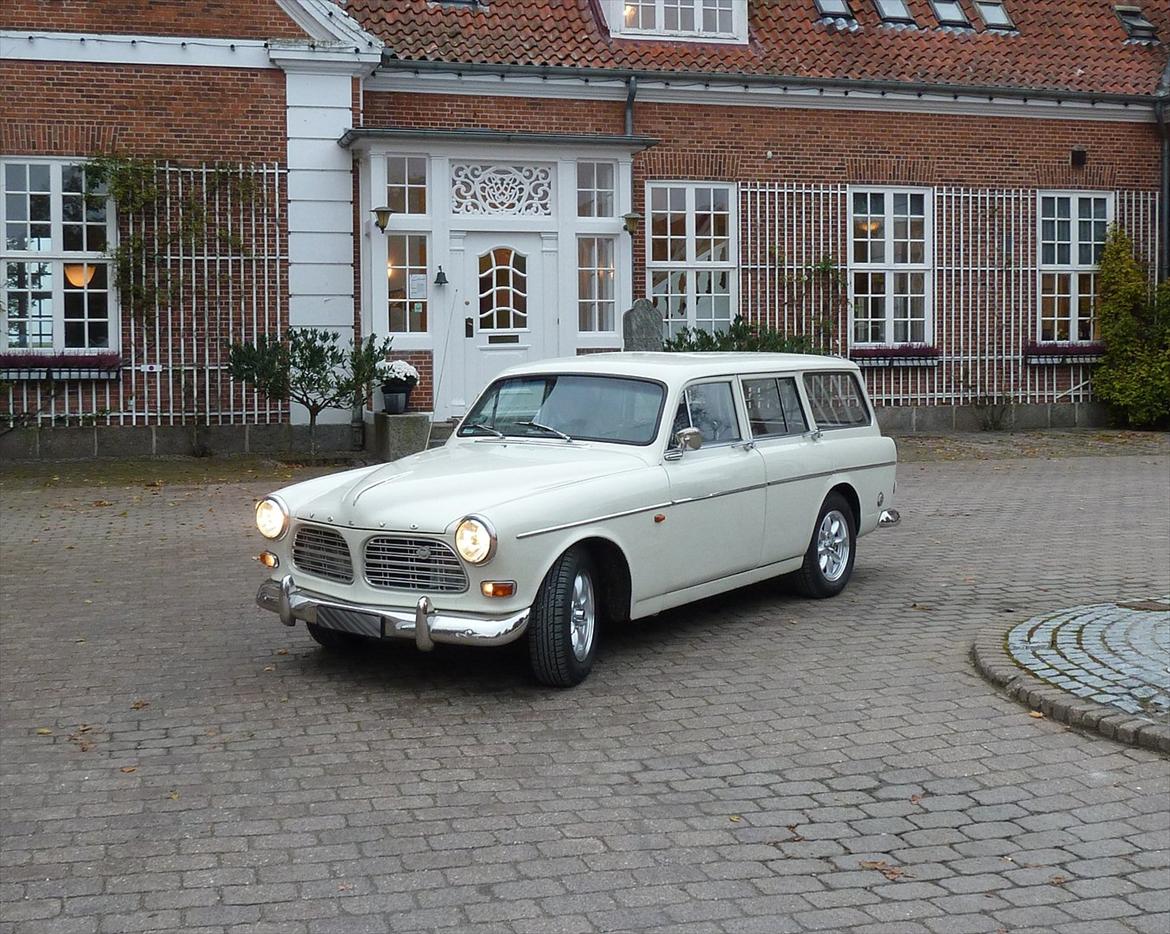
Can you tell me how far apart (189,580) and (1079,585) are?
585 cm

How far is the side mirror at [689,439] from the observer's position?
7.70 m

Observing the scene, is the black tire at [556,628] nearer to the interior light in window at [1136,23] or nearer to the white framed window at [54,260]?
the white framed window at [54,260]

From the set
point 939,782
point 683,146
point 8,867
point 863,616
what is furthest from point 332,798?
point 683,146

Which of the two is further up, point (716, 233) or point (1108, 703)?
point (716, 233)

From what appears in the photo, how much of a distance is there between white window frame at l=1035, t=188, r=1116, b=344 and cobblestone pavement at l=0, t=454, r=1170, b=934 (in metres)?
13.8

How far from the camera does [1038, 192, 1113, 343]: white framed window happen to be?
2203cm

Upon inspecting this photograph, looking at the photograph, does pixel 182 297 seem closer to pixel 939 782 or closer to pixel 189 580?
pixel 189 580

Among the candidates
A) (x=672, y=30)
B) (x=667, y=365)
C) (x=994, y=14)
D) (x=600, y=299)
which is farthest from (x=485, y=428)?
(x=994, y=14)

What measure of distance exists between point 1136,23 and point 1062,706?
20151mm

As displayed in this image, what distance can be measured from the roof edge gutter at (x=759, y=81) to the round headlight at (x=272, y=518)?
38.8 ft

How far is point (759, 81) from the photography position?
19938 millimetres

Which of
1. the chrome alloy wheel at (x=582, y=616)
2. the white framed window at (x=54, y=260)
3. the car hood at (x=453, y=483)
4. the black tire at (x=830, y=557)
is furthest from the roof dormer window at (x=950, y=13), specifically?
the chrome alloy wheel at (x=582, y=616)

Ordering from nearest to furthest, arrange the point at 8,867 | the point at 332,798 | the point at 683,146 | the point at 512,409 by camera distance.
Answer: the point at 8,867 → the point at 332,798 → the point at 512,409 → the point at 683,146

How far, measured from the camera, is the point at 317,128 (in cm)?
1788
